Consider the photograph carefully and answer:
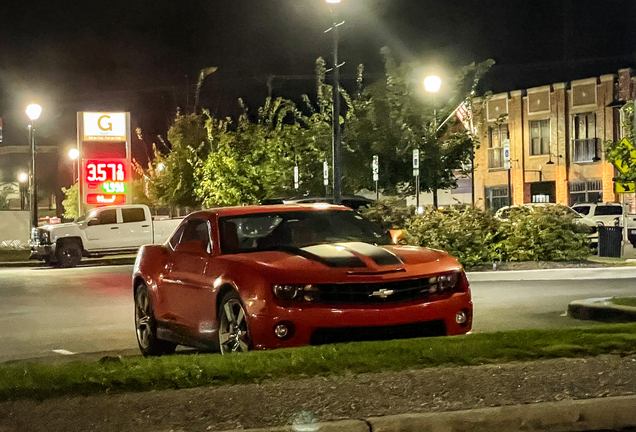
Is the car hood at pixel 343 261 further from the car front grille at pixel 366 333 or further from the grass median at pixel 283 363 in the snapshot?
the grass median at pixel 283 363

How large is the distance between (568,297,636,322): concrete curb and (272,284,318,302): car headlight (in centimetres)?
536

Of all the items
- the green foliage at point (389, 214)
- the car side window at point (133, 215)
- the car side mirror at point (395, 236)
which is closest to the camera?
the car side mirror at point (395, 236)

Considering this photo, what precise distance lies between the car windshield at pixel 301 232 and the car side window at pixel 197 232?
226 mm

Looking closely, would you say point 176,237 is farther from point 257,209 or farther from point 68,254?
point 68,254

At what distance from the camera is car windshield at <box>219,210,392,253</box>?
9875 millimetres

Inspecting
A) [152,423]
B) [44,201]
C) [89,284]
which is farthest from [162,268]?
[44,201]

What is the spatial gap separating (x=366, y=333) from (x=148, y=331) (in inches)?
Result: 121

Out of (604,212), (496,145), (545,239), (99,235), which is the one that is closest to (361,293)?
(545,239)

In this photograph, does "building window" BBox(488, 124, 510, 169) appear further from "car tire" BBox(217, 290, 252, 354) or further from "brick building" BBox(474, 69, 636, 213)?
"car tire" BBox(217, 290, 252, 354)

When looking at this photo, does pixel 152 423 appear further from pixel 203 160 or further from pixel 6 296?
pixel 203 160

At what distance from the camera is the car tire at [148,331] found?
424 inches

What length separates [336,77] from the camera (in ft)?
79.0

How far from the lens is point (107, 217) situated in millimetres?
32375

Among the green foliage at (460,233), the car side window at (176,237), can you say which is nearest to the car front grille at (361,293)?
the car side window at (176,237)
